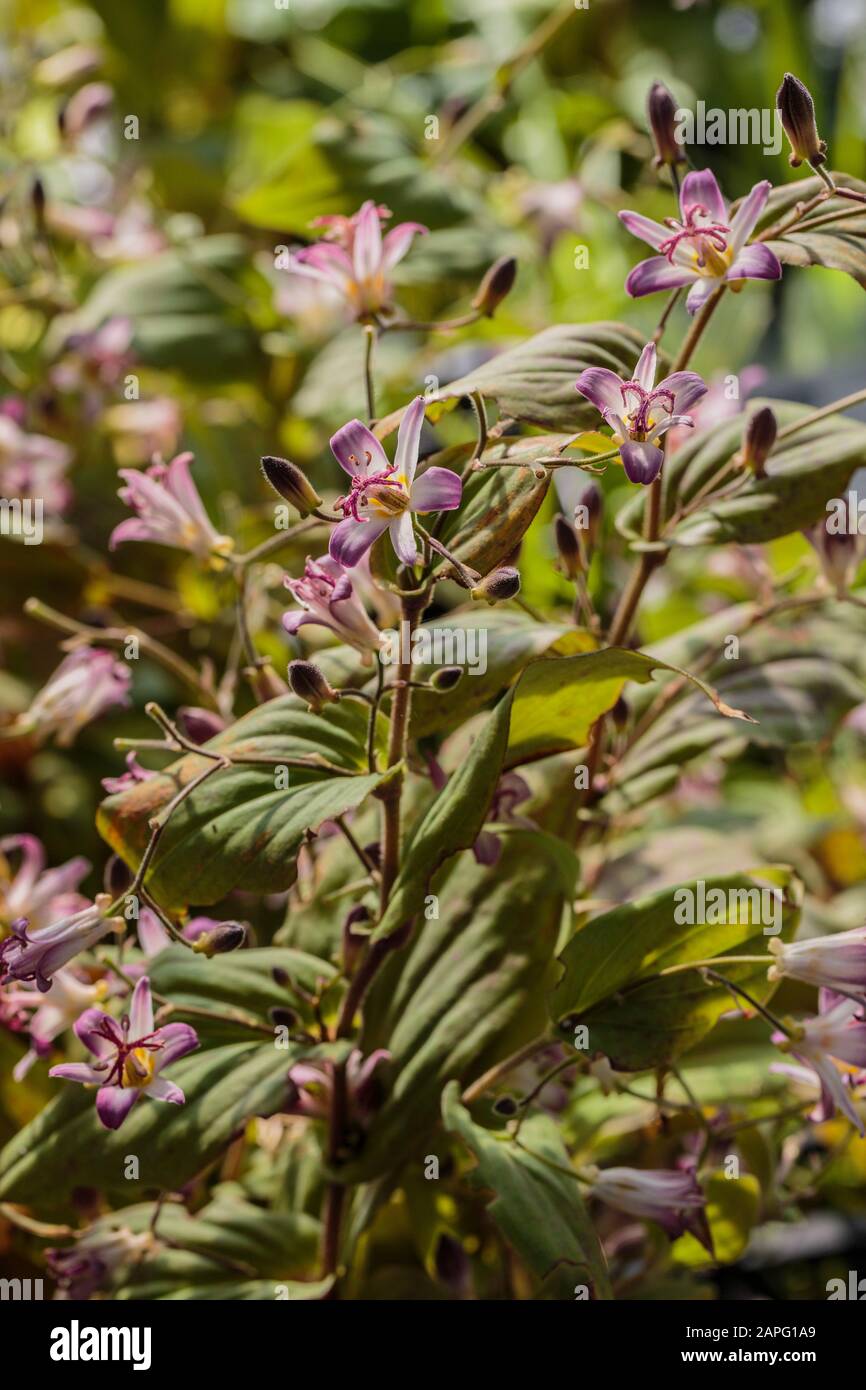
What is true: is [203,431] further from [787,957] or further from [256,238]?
[787,957]

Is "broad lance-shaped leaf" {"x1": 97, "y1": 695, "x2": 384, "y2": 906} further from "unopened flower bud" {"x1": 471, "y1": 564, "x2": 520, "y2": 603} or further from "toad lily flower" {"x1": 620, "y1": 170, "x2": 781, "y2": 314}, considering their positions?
"toad lily flower" {"x1": 620, "y1": 170, "x2": 781, "y2": 314}

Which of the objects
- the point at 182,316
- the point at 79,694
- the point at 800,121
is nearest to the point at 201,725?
the point at 79,694

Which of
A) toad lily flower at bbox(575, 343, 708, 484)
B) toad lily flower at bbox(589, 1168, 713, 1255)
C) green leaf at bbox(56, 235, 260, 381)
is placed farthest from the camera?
green leaf at bbox(56, 235, 260, 381)

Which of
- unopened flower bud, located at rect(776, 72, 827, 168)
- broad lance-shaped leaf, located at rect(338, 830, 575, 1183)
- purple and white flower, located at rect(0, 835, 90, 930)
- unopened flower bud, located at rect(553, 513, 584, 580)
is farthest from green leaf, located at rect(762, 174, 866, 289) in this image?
purple and white flower, located at rect(0, 835, 90, 930)

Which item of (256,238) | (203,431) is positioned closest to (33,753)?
(203,431)

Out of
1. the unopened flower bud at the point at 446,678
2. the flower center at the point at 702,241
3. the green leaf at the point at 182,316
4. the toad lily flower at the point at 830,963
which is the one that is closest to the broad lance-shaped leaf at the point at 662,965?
the toad lily flower at the point at 830,963

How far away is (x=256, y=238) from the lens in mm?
1051

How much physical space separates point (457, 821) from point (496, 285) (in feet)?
0.84

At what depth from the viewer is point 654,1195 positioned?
20.3 inches

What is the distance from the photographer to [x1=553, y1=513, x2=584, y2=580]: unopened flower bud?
0.53m

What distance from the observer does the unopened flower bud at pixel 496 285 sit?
573 millimetres

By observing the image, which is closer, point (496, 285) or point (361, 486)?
point (361, 486)

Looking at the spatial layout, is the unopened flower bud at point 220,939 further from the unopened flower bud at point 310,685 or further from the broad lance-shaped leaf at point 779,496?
the broad lance-shaped leaf at point 779,496

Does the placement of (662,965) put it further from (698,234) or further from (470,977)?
(698,234)
